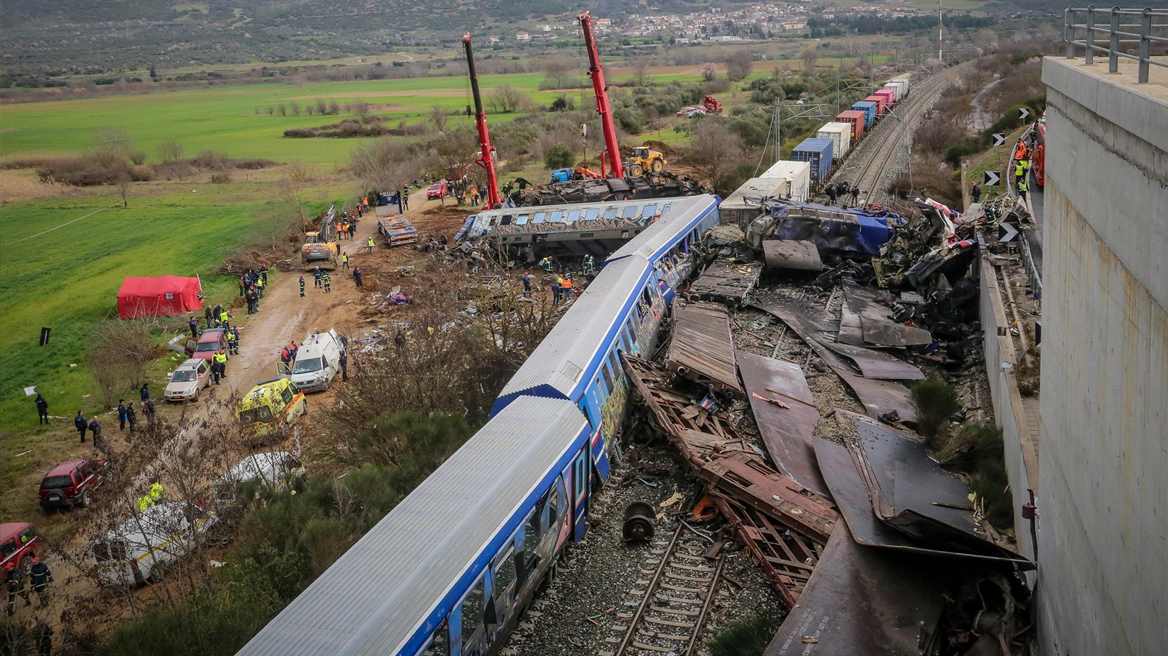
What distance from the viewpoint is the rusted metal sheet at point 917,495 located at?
36.3 ft

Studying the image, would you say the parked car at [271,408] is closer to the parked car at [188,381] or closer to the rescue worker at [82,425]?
the parked car at [188,381]

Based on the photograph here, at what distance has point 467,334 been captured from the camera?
20500mm

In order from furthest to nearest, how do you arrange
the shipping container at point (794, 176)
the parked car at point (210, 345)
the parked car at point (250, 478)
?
1. the shipping container at point (794, 176)
2. the parked car at point (210, 345)
3. the parked car at point (250, 478)

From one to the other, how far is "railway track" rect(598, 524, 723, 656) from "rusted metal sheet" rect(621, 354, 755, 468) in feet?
5.51

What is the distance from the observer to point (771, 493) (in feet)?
45.1

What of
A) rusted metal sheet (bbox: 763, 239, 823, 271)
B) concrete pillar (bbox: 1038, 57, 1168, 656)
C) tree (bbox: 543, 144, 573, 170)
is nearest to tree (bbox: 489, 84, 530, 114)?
tree (bbox: 543, 144, 573, 170)

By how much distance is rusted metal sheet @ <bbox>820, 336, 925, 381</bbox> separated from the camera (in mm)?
20133

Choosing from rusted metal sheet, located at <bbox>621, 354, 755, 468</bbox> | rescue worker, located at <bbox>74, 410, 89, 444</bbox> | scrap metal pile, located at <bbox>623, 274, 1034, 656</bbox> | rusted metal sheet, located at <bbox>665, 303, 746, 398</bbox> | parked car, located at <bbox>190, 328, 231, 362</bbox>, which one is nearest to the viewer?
scrap metal pile, located at <bbox>623, 274, 1034, 656</bbox>

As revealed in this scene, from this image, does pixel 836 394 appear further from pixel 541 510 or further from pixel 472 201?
pixel 472 201

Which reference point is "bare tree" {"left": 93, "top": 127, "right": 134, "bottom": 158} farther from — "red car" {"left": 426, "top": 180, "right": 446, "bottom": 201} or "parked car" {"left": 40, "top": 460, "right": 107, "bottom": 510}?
"parked car" {"left": 40, "top": 460, "right": 107, "bottom": 510}

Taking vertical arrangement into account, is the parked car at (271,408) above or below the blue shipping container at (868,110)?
below

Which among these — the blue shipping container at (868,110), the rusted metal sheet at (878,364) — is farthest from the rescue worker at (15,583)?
the blue shipping container at (868,110)

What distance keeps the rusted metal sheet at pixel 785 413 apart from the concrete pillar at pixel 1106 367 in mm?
5829

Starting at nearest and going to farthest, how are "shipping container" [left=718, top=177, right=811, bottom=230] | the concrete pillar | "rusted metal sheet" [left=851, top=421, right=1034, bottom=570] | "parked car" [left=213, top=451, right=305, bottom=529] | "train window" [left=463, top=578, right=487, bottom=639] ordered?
the concrete pillar < "train window" [left=463, top=578, right=487, bottom=639] < "rusted metal sheet" [left=851, top=421, right=1034, bottom=570] < "parked car" [left=213, top=451, right=305, bottom=529] < "shipping container" [left=718, top=177, right=811, bottom=230]
